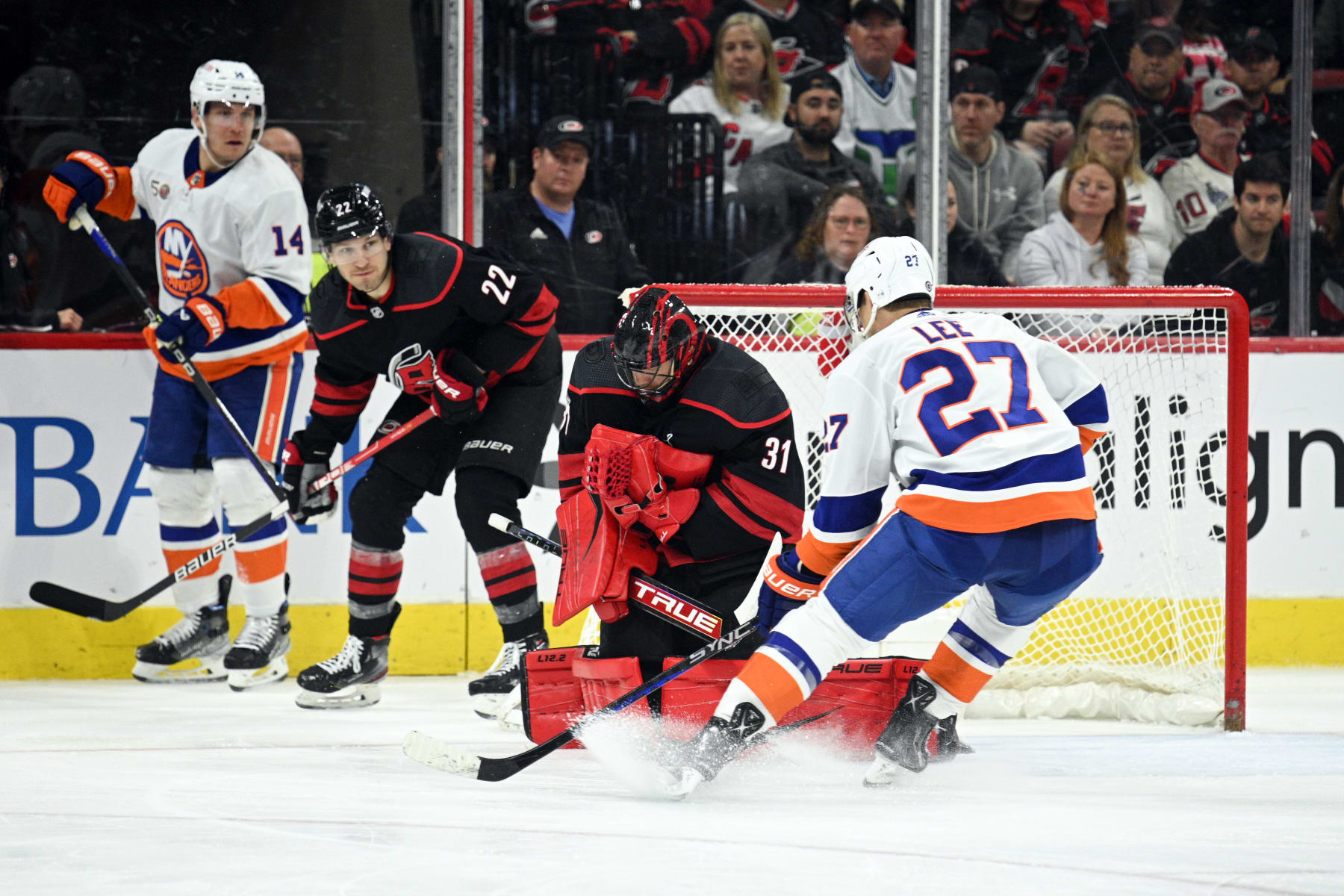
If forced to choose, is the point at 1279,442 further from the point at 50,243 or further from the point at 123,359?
the point at 50,243

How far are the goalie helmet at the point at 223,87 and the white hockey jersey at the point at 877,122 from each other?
1.62m

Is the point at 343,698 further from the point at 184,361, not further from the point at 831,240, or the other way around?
the point at 831,240

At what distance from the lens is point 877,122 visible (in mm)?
4090

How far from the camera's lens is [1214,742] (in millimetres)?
2896

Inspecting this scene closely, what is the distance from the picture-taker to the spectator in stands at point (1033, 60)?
4156 millimetres

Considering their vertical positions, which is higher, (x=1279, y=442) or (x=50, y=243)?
(x=50, y=243)

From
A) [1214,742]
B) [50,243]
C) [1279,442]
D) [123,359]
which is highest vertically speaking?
[50,243]

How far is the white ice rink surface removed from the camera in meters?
1.82

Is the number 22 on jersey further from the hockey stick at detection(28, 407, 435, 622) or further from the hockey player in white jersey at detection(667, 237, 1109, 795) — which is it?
the hockey stick at detection(28, 407, 435, 622)

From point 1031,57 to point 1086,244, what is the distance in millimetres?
597

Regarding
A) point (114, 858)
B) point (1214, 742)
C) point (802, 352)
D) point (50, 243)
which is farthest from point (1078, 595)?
point (50, 243)

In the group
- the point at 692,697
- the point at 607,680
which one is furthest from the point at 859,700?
the point at 607,680

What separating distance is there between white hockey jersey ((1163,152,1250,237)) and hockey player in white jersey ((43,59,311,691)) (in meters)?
2.49

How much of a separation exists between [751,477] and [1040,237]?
1.86 metres
